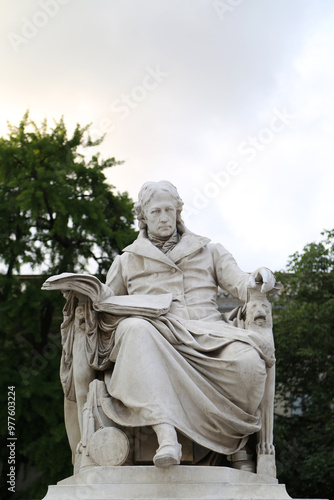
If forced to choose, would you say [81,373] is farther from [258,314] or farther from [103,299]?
[258,314]

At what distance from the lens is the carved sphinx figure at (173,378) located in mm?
5625

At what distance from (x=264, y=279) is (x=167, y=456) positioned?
1483mm

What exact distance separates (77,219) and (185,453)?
911 cm

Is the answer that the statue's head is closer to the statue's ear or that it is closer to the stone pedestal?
the statue's ear

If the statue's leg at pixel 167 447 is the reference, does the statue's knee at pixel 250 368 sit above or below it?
above

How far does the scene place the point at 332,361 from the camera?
14641 mm

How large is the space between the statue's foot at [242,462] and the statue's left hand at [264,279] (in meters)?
1.14

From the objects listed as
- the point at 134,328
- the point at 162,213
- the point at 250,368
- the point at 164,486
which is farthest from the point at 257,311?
the point at 164,486

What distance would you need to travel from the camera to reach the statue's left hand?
5.99 m

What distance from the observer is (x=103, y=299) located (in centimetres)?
617

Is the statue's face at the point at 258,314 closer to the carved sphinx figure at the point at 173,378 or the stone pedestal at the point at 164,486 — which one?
the carved sphinx figure at the point at 173,378

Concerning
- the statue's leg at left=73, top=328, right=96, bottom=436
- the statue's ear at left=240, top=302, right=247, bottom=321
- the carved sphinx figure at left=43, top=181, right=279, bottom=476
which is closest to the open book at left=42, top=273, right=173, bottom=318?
the carved sphinx figure at left=43, top=181, right=279, bottom=476

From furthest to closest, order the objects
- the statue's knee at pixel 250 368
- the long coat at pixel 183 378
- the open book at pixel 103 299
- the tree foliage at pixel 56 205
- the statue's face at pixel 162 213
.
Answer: the tree foliage at pixel 56 205 → the statue's face at pixel 162 213 → the open book at pixel 103 299 → the statue's knee at pixel 250 368 → the long coat at pixel 183 378

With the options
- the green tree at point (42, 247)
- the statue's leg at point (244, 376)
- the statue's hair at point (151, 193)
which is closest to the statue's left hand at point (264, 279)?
the statue's leg at point (244, 376)
